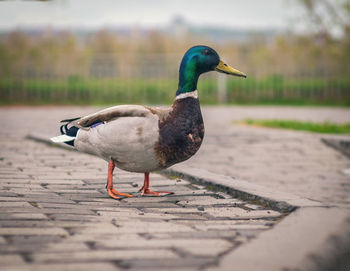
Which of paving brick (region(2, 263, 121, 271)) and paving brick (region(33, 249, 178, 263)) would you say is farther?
paving brick (region(33, 249, 178, 263))

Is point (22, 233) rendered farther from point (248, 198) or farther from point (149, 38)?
point (149, 38)

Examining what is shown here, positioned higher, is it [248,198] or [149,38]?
[149,38]

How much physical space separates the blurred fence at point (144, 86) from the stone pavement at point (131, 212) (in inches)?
461

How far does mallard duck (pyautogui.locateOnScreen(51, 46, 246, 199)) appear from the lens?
3949mm

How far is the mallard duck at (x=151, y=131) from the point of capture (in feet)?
13.0

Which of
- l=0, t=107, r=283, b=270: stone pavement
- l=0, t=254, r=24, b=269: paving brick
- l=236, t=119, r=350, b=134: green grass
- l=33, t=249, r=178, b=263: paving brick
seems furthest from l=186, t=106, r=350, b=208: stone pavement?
l=0, t=254, r=24, b=269: paving brick

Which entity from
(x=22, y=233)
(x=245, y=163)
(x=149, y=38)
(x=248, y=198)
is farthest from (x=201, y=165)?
(x=149, y=38)

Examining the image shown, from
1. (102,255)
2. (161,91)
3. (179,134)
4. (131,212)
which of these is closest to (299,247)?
(102,255)

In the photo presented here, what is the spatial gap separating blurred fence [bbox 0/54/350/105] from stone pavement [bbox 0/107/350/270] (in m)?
11.7

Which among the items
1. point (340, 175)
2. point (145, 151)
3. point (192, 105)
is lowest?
point (340, 175)

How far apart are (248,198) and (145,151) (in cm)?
81

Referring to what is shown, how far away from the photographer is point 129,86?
64.0 feet

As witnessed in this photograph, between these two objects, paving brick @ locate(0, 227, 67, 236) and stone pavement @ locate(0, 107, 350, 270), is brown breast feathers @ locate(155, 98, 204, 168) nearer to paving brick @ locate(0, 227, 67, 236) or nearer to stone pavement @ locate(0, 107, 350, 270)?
stone pavement @ locate(0, 107, 350, 270)

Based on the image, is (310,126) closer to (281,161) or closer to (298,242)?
(281,161)
